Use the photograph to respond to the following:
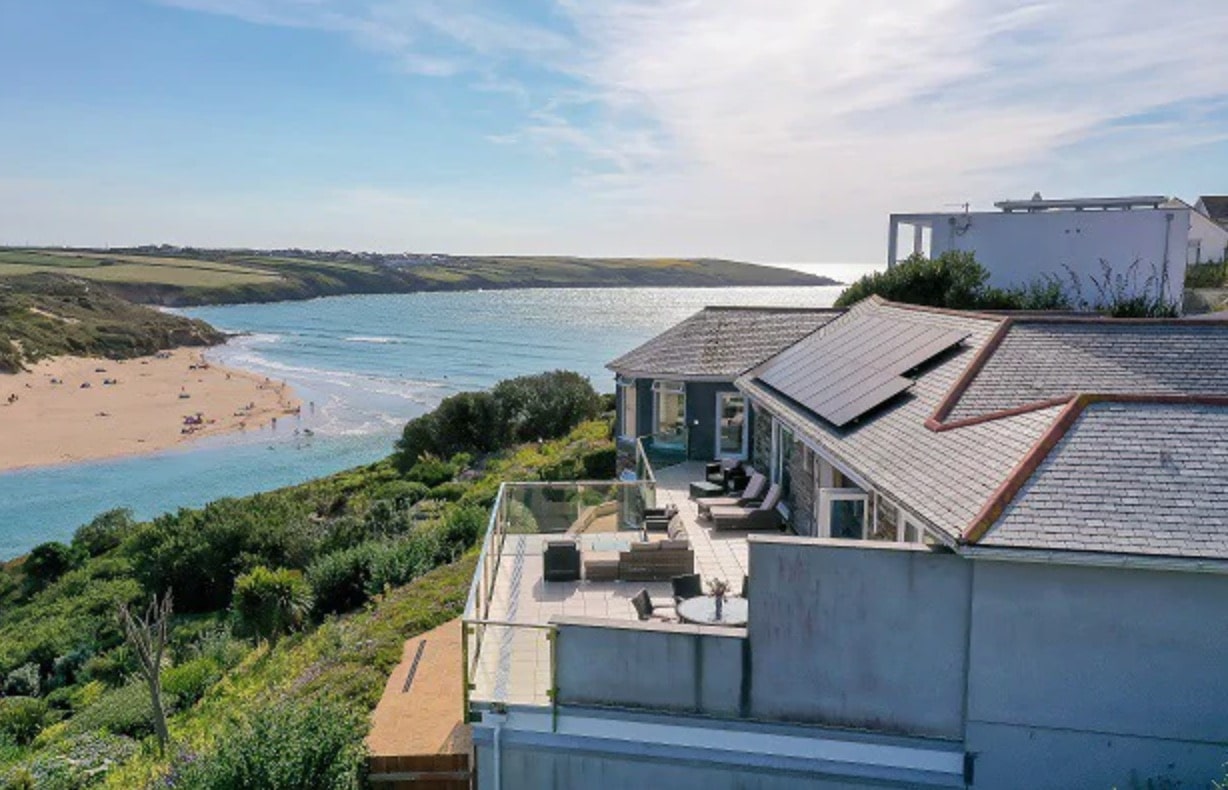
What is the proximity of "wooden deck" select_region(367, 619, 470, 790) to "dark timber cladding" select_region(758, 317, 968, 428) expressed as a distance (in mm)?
7012

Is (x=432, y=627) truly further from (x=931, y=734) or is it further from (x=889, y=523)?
(x=931, y=734)

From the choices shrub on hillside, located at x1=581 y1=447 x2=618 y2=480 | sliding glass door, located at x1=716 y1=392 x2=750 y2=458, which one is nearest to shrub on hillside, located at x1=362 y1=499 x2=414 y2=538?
shrub on hillside, located at x1=581 y1=447 x2=618 y2=480

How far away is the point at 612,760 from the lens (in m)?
9.78

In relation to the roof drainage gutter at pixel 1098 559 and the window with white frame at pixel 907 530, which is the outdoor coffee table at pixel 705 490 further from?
the roof drainage gutter at pixel 1098 559

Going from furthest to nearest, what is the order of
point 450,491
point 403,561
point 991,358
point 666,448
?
point 450,491, point 666,448, point 403,561, point 991,358

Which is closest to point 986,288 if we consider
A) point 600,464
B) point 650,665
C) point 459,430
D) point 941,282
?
point 941,282

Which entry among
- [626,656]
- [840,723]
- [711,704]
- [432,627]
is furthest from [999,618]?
[432,627]

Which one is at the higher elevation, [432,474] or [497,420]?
[497,420]

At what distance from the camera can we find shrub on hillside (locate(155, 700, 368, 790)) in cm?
950

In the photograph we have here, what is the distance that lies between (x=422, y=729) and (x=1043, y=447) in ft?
26.5

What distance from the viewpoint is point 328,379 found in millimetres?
87375

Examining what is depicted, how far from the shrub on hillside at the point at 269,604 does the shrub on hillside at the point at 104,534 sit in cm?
1617

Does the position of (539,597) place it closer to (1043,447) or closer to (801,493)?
(801,493)

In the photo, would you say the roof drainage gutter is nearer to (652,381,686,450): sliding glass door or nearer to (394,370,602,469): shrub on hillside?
(652,381,686,450): sliding glass door
